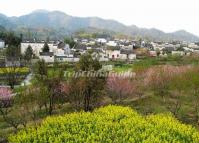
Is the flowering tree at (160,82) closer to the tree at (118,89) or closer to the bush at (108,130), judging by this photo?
the tree at (118,89)

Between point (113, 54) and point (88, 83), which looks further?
point (113, 54)

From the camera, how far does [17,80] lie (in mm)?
64938

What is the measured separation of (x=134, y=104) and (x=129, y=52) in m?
61.1

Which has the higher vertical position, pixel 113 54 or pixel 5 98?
pixel 113 54

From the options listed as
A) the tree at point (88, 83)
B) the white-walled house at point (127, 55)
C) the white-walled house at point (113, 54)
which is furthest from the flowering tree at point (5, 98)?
the white-walled house at point (113, 54)

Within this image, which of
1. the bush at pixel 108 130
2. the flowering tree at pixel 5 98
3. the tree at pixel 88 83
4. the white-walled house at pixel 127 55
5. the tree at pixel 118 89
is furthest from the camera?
the white-walled house at pixel 127 55

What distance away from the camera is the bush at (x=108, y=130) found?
23859 millimetres

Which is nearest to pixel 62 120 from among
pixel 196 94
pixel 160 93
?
pixel 196 94

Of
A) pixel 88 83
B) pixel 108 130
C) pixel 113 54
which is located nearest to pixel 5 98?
pixel 88 83

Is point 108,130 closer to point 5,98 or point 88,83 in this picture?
point 88,83

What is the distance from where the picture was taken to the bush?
23859mm

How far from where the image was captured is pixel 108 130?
25.8 metres

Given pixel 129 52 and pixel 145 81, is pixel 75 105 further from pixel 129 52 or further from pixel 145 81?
pixel 129 52

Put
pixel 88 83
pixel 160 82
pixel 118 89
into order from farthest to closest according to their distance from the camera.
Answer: pixel 160 82, pixel 118 89, pixel 88 83
